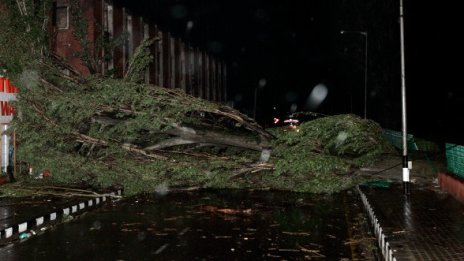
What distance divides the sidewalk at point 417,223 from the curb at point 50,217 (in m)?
6.55

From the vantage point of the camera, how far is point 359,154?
1518cm

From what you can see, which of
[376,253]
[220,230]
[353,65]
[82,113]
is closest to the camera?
[376,253]

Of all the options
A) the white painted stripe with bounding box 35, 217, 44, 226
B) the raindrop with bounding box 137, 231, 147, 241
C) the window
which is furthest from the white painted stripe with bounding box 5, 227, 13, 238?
the window

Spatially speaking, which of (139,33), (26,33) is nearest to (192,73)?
(139,33)

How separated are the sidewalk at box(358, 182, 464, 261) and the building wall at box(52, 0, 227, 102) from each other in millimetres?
13754

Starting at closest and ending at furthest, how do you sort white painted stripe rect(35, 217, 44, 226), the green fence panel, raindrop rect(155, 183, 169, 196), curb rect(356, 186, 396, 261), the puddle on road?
curb rect(356, 186, 396, 261)
the puddle on road
white painted stripe rect(35, 217, 44, 226)
the green fence panel
raindrop rect(155, 183, 169, 196)

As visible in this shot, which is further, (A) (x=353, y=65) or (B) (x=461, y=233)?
(A) (x=353, y=65)

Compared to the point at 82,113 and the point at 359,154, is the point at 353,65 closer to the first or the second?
the point at 359,154

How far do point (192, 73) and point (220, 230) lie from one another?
3095 centimetres

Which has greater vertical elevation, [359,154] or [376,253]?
[359,154]

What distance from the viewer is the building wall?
21766 millimetres

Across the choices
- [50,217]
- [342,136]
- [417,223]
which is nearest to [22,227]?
[50,217]

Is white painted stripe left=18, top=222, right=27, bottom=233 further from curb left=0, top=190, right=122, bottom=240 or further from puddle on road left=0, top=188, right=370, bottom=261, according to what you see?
puddle on road left=0, top=188, right=370, bottom=261

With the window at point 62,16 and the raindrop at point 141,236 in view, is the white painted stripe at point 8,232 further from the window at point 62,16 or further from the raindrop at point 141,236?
the window at point 62,16
